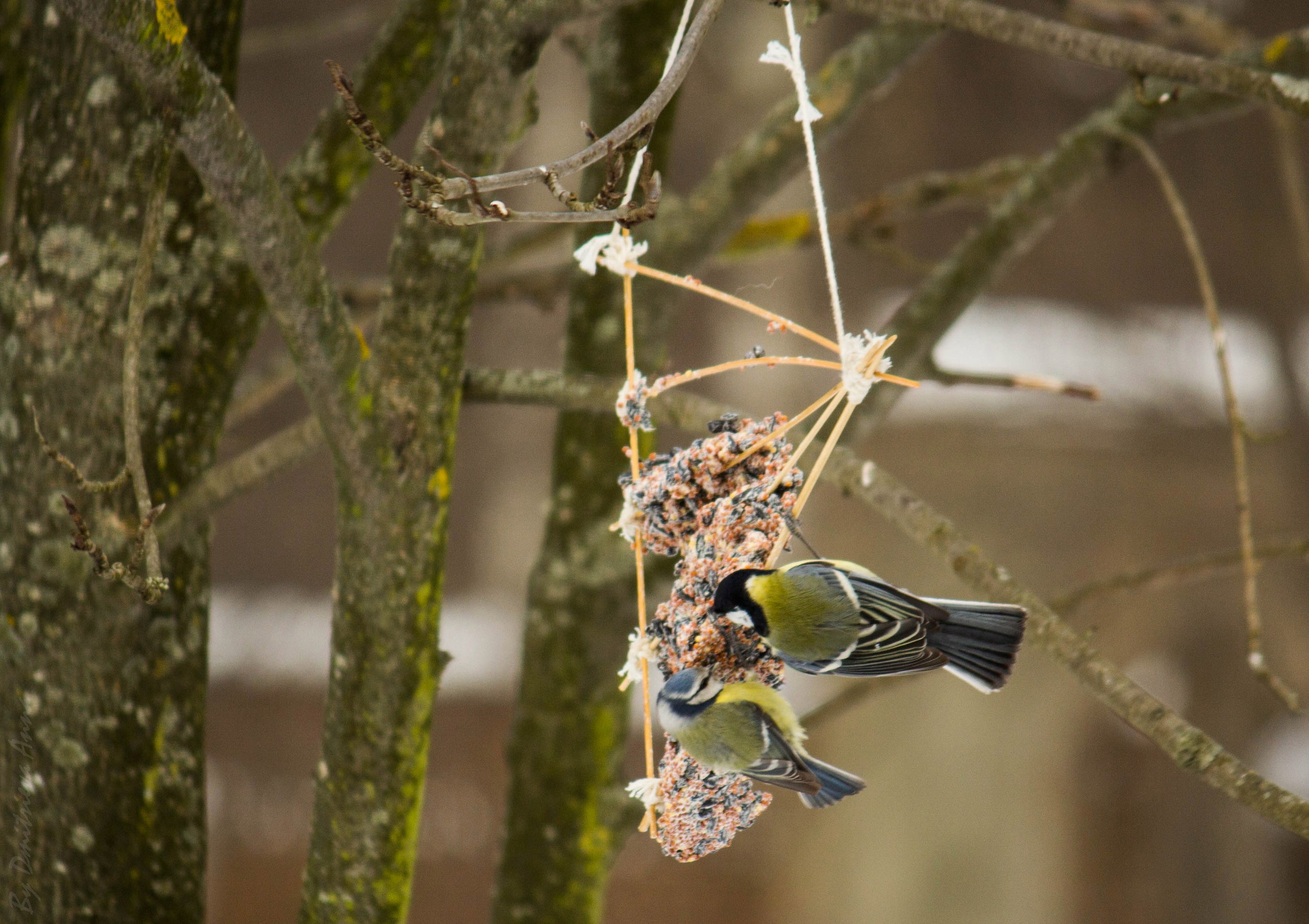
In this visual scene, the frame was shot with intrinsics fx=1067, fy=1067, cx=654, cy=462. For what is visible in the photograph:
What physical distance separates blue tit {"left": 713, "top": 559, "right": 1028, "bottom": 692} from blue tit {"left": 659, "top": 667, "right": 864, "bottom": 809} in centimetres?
3

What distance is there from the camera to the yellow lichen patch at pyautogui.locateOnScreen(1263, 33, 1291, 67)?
79 cm

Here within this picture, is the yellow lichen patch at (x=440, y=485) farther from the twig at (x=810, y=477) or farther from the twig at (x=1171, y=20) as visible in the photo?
the twig at (x=1171, y=20)

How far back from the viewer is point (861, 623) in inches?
20.7

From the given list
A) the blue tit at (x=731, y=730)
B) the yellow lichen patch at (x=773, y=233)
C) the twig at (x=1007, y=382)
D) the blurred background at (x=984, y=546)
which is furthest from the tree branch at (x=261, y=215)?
the blurred background at (x=984, y=546)

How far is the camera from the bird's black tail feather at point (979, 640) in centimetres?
53

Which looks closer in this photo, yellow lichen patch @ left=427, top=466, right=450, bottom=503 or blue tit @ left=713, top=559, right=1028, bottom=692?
blue tit @ left=713, top=559, right=1028, bottom=692

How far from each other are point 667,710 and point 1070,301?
1.63 m

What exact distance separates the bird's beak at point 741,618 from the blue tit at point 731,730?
0.04m

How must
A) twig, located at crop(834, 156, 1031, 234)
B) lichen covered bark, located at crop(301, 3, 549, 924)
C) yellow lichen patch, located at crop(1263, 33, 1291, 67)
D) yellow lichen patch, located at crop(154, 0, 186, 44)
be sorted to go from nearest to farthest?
yellow lichen patch, located at crop(154, 0, 186, 44) → lichen covered bark, located at crop(301, 3, 549, 924) → yellow lichen patch, located at crop(1263, 33, 1291, 67) → twig, located at crop(834, 156, 1031, 234)

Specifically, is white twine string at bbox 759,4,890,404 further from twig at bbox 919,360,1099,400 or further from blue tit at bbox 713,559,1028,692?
twig at bbox 919,360,1099,400

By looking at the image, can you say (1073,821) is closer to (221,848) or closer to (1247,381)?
(1247,381)

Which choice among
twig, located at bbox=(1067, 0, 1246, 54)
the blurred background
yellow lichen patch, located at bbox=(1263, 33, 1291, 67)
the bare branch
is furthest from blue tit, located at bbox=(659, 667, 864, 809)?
the blurred background

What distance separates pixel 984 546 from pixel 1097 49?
1426 millimetres

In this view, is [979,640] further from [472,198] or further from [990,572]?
[472,198]
